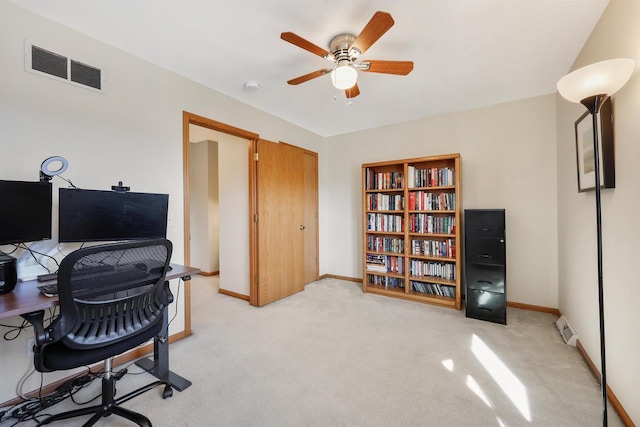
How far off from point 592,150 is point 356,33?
1907mm

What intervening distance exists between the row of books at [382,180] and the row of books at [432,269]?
42.2 inches

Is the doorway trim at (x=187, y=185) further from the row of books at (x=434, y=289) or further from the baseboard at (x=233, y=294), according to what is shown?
the row of books at (x=434, y=289)

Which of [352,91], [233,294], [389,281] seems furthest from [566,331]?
[233,294]

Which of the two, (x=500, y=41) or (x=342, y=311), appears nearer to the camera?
(x=500, y=41)

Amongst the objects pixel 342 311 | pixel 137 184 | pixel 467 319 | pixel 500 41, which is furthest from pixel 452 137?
pixel 137 184

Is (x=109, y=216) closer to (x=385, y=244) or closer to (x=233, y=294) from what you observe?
(x=233, y=294)

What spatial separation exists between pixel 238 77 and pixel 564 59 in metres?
2.92

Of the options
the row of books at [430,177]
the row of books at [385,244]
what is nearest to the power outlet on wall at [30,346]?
the row of books at [385,244]

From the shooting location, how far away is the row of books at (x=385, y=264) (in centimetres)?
366

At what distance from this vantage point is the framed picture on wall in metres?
1.65

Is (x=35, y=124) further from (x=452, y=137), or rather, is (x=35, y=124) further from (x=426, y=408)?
(x=452, y=137)

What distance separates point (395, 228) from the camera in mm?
3693

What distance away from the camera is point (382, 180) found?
147 inches

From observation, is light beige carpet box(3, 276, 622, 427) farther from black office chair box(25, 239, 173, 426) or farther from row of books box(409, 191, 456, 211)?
row of books box(409, 191, 456, 211)
